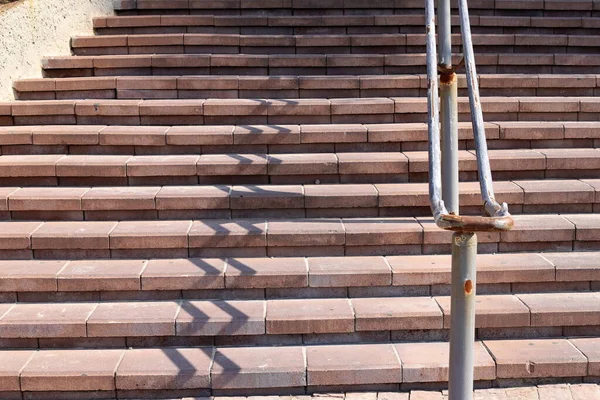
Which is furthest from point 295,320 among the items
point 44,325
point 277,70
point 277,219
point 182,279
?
point 277,70

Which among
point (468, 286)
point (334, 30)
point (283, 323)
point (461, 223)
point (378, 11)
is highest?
point (378, 11)

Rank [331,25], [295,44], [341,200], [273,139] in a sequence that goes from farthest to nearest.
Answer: [331,25] → [295,44] → [273,139] → [341,200]

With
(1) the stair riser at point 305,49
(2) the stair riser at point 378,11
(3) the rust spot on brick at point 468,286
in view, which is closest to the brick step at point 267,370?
(3) the rust spot on brick at point 468,286

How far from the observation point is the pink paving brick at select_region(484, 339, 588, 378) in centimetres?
330

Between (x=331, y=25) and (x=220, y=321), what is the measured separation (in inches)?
124

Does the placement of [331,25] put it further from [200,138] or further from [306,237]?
[306,237]

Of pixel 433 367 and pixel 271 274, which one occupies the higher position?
pixel 271 274

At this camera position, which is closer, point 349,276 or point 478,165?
point 478,165

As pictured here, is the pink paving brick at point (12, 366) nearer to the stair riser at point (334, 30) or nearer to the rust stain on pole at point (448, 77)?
the rust stain on pole at point (448, 77)

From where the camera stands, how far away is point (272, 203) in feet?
13.2

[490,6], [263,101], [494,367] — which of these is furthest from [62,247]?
[490,6]

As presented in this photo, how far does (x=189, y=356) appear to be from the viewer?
3.38m

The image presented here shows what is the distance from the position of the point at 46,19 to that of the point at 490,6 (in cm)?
364

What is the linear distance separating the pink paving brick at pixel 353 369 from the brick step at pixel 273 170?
49.2 inches
